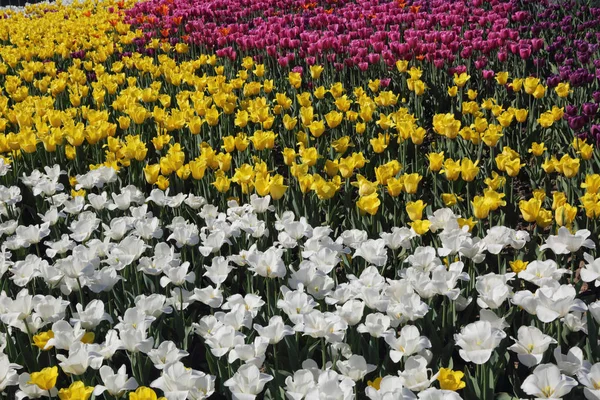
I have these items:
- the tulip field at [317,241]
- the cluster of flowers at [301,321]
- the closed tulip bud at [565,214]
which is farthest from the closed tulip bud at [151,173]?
the closed tulip bud at [565,214]

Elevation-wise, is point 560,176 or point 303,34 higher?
point 303,34

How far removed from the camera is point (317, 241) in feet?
9.87

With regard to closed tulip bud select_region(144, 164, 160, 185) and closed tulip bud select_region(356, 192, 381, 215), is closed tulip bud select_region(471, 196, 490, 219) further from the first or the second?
closed tulip bud select_region(144, 164, 160, 185)

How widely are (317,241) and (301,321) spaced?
62 cm

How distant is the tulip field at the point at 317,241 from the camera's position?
2.33 m

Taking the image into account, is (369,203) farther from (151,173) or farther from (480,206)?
(151,173)

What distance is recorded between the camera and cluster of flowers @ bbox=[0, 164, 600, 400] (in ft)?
7.18

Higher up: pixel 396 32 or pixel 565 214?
pixel 396 32

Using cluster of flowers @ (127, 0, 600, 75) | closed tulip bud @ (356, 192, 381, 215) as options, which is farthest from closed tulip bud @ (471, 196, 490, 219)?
cluster of flowers @ (127, 0, 600, 75)

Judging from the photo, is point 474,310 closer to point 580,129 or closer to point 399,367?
point 399,367

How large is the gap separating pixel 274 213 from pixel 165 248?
0.97 meters

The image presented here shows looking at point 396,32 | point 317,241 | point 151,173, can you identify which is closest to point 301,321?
point 317,241

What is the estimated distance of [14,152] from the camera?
4.80 m

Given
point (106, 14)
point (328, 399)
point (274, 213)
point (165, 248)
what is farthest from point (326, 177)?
point (106, 14)
